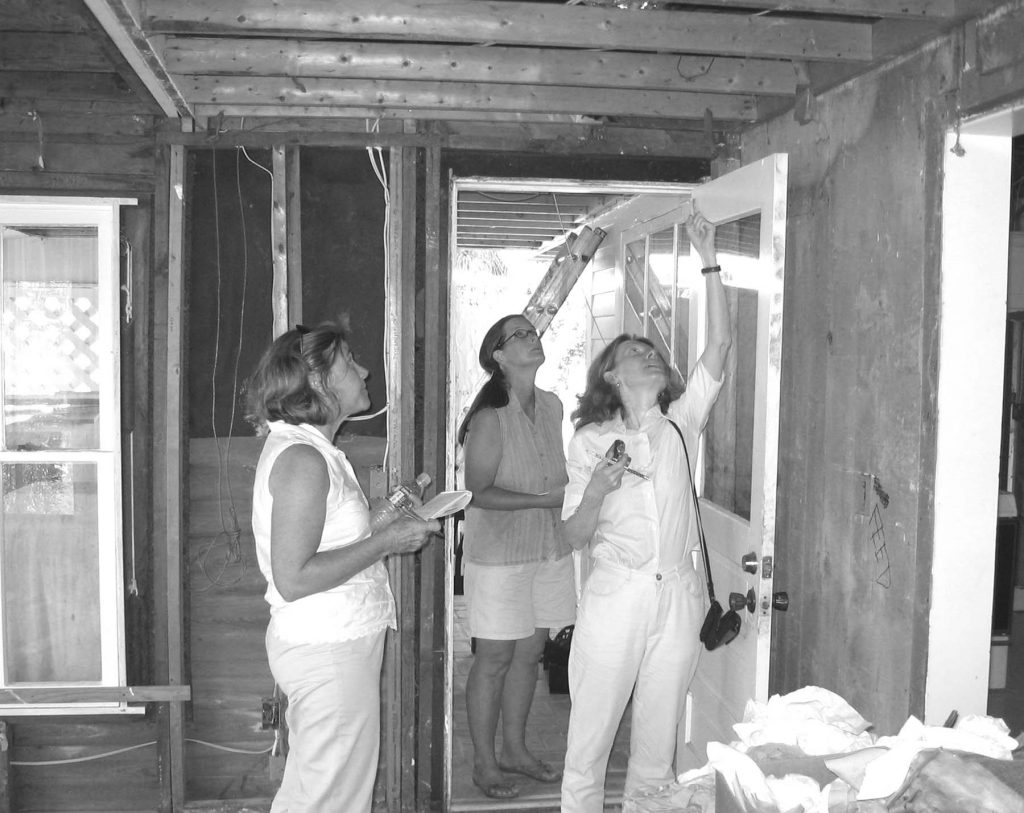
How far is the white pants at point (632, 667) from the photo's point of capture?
274 cm

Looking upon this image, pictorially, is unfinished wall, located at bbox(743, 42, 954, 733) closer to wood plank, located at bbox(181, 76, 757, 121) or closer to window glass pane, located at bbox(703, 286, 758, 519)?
window glass pane, located at bbox(703, 286, 758, 519)

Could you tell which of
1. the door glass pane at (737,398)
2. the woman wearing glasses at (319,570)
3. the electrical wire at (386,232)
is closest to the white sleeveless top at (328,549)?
the woman wearing glasses at (319,570)

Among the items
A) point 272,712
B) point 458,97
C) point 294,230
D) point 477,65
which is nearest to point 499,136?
point 458,97

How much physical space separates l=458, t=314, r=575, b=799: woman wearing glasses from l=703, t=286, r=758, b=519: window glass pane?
0.59 metres

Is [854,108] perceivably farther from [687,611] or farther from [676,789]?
[676,789]

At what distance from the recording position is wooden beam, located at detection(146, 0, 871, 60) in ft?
7.93

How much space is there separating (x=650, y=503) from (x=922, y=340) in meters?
0.88

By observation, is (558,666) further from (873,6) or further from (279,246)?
(873,6)

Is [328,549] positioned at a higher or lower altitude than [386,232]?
lower

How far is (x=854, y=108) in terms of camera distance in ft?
8.90

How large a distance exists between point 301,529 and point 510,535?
1501 mm

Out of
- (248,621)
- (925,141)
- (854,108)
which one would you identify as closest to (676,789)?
(925,141)

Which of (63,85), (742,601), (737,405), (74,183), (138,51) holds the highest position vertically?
(63,85)

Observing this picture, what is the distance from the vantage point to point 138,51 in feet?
8.58
